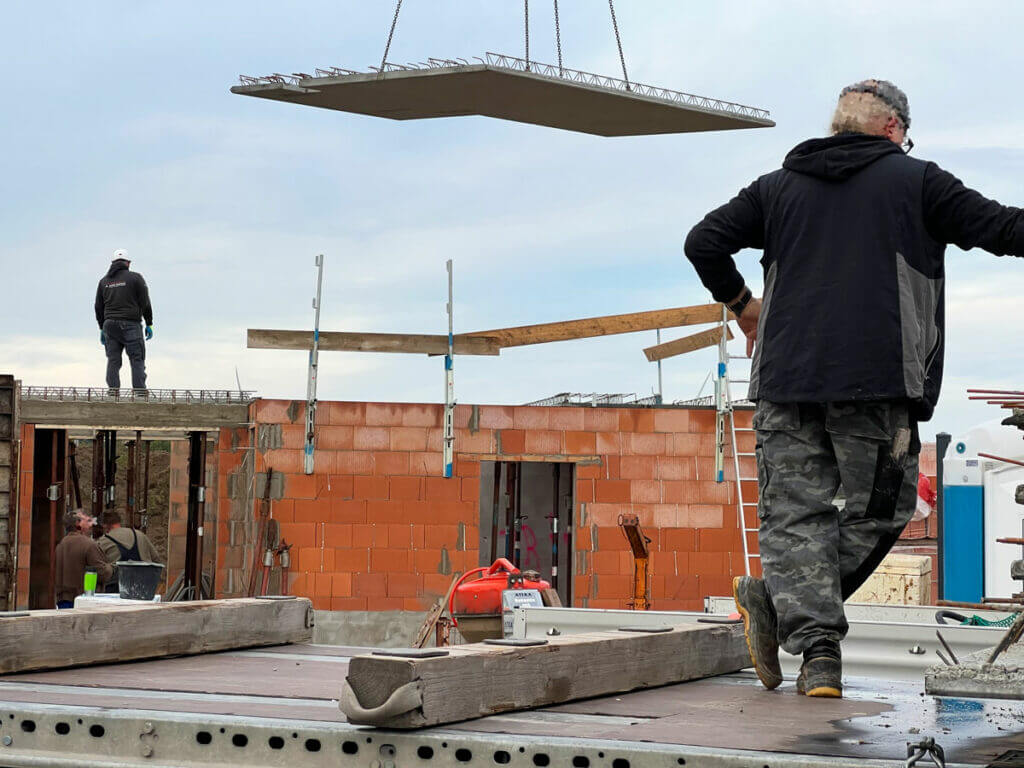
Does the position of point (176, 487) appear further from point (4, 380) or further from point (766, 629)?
point (766, 629)

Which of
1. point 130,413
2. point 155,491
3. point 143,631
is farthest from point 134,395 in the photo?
point 155,491

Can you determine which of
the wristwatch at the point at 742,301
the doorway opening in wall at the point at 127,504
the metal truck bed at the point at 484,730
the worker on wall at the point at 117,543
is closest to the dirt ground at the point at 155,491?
the doorway opening in wall at the point at 127,504

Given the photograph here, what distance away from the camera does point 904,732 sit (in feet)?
8.09

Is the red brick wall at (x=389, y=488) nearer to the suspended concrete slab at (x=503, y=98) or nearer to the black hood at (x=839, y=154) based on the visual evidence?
the suspended concrete slab at (x=503, y=98)

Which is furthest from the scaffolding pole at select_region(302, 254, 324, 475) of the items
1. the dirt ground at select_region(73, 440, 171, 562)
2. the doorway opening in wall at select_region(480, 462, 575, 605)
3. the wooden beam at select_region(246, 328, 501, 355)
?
the dirt ground at select_region(73, 440, 171, 562)

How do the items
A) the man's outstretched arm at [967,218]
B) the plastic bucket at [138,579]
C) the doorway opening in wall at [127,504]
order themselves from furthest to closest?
the doorway opening in wall at [127,504] < the plastic bucket at [138,579] < the man's outstretched arm at [967,218]

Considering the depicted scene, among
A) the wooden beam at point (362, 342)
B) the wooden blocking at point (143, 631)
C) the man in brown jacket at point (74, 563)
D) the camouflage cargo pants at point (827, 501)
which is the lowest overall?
the man in brown jacket at point (74, 563)

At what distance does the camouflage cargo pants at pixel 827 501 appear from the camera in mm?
2961

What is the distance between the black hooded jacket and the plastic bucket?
15.7 feet

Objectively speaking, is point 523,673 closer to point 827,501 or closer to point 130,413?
point 827,501

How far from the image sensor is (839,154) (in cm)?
306

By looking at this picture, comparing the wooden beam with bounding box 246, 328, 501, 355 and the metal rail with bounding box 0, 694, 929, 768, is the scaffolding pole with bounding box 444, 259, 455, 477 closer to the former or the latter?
the wooden beam with bounding box 246, 328, 501, 355

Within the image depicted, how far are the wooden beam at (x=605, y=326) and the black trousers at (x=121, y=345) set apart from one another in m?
3.39

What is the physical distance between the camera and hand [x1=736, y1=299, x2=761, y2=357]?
3.21 metres
